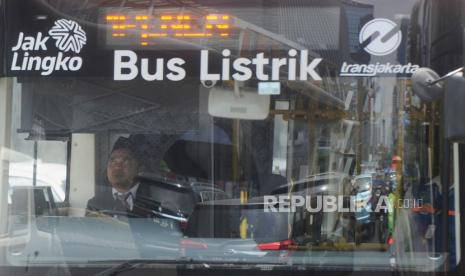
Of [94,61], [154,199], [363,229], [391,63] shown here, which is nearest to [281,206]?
[363,229]

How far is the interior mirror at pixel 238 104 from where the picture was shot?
8.39 ft

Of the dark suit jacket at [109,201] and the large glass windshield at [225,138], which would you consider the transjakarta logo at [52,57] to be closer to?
the large glass windshield at [225,138]

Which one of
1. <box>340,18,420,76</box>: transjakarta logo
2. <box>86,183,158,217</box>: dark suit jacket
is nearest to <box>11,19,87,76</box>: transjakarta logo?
<box>86,183,158,217</box>: dark suit jacket

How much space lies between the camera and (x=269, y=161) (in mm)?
2555

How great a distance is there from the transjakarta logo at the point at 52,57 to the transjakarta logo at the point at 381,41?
118cm

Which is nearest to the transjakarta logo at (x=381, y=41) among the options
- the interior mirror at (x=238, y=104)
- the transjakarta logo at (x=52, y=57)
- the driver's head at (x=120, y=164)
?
the interior mirror at (x=238, y=104)

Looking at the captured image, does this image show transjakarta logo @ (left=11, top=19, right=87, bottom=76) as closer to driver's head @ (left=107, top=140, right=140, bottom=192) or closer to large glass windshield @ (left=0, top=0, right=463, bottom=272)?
large glass windshield @ (left=0, top=0, right=463, bottom=272)

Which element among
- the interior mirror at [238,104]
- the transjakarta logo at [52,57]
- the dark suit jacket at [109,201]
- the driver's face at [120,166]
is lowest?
the dark suit jacket at [109,201]

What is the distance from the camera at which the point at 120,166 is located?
2.61m

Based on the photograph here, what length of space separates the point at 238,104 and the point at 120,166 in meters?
0.57

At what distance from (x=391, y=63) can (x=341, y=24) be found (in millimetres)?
261

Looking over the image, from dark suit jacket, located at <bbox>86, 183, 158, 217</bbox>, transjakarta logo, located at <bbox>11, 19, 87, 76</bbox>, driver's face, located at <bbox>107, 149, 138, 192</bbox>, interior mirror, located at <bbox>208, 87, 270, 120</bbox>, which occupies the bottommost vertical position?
dark suit jacket, located at <bbox>86, 183, 158, 217</bbox>

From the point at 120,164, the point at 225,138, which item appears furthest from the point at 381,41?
the point at 120,164

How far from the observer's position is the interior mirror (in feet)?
8.39
